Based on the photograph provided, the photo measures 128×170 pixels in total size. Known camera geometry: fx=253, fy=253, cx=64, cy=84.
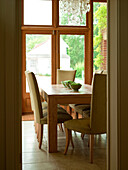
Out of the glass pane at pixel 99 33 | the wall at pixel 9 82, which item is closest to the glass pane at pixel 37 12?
the glass pane at pixel 99 33

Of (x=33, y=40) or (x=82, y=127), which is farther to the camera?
(x=33, y=40)

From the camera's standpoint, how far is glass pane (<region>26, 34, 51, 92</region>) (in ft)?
21.4

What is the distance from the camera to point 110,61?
2039mm

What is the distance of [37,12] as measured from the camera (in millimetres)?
6488

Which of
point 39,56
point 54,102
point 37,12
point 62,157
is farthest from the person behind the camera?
point 39,56

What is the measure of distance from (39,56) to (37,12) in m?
1.12

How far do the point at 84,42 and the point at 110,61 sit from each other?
4.80 metres

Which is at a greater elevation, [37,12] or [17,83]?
[37,12]

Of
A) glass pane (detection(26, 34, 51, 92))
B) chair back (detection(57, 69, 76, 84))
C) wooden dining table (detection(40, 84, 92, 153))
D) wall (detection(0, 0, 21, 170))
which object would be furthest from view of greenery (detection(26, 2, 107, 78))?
wall (detection(0, 0, 21, 170))

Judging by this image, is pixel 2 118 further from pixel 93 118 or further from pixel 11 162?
pixel 93 118

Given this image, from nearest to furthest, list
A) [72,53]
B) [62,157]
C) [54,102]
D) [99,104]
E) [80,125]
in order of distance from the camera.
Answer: [99,104] < [80,125] < [62,157] < [54,102] < [72,53]

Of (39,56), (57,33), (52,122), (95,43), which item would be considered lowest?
(52,122)
